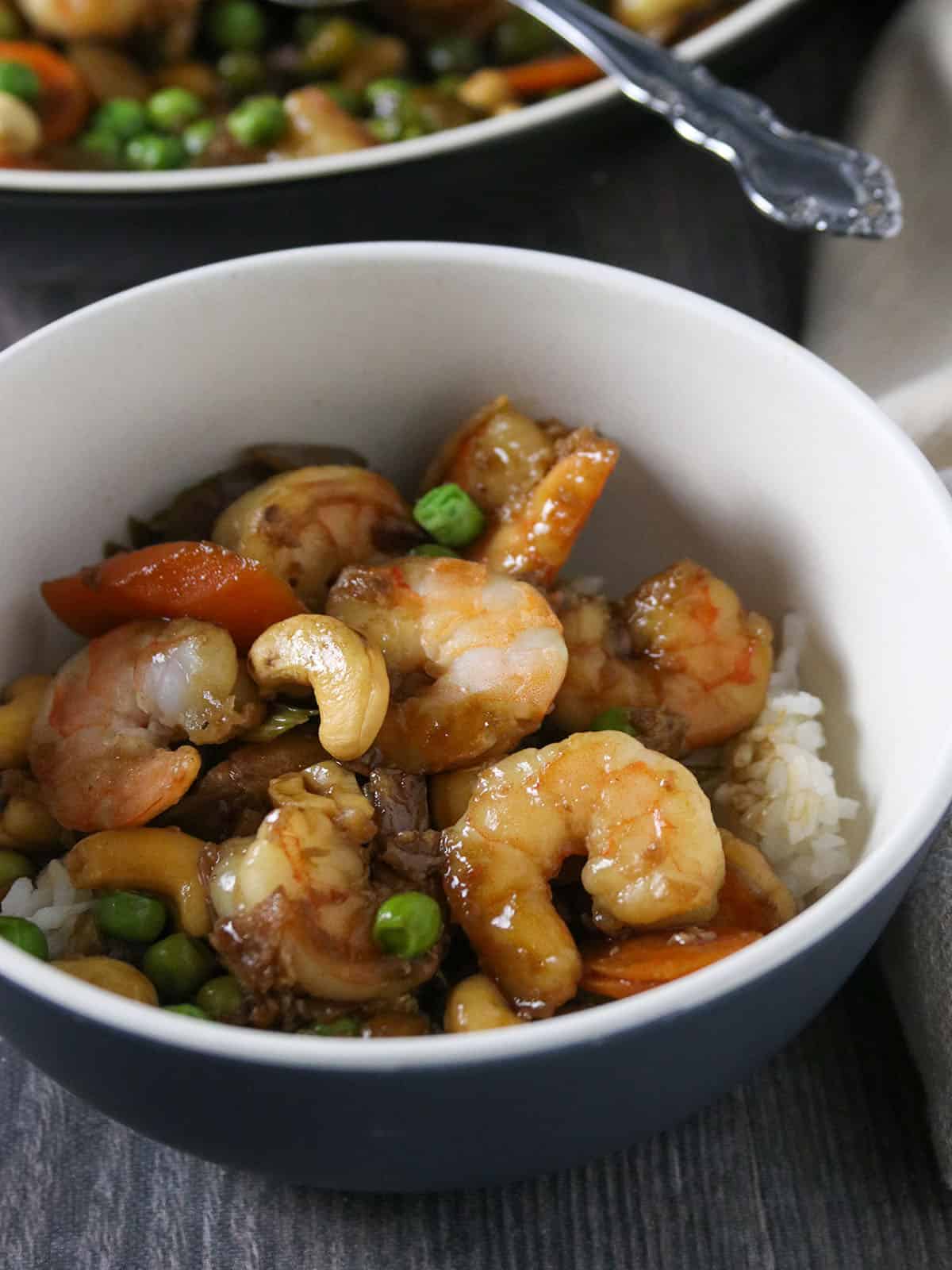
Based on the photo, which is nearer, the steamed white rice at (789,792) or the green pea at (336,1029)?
the green pea at (336,1029)

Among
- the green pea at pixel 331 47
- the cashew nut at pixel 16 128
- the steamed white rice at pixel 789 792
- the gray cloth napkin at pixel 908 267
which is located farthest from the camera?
the green pea at pixel 331 47

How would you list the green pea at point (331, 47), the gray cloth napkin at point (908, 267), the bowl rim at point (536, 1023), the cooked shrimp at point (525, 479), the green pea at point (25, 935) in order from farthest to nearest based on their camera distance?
the green pea at point (331, 47), the gray cloth napkin at point (908, 267), the cooked shrimp at point (525, 479), the green pea at point (25, 935), the bowl rim at point (536, 1023)

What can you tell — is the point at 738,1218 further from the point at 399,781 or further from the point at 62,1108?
the point at 62,1108

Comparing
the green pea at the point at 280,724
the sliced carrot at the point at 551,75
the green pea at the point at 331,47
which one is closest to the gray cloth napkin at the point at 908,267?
the sliced carrot at the point at 551,75

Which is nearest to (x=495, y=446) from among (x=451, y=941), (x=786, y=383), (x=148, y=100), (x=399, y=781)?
(x=786, y=383)

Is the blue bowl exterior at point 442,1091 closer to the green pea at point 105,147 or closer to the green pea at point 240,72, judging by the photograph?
the green pea at point 105,147

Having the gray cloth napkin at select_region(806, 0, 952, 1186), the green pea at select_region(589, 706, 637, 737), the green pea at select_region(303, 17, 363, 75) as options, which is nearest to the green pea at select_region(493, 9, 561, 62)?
the green pea at select_region(303, 17, 363, 75)

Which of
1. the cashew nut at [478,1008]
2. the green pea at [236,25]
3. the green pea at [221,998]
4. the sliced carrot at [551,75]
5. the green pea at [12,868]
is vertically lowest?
the green pea at [12,868]
